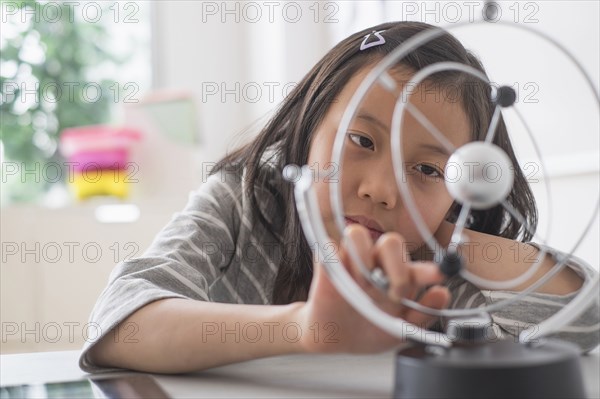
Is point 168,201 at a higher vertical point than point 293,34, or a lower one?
lower

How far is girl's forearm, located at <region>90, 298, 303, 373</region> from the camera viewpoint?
2.09 feet

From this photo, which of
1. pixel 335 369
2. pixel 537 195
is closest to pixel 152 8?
pixel 537 195

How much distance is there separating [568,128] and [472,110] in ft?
1.04

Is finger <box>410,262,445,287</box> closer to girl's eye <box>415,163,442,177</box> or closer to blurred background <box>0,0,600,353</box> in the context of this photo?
girl's eye <box>415,163,442,177</box>

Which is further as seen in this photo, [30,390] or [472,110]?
[472,110]

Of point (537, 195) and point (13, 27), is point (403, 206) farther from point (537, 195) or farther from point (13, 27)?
point (13, 27)

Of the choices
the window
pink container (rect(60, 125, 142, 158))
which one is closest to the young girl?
pink container (rect(60, 125, 142, 158))

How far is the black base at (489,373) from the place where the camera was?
43cm

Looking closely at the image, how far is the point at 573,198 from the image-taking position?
1.12 metres

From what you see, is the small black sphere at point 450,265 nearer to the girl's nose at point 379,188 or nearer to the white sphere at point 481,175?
the white sphere at point 481,175

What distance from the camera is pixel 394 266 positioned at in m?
0.46

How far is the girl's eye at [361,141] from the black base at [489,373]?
316mm

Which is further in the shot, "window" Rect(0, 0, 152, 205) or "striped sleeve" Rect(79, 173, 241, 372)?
"window" Rect(0, 0, 152, 205)

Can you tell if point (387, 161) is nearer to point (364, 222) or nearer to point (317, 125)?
point (364, 222)
